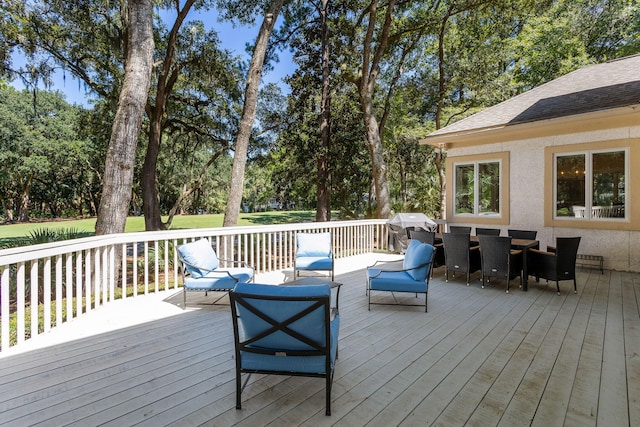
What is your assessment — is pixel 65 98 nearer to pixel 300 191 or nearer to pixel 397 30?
pixel 300 191

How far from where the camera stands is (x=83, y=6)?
897cm

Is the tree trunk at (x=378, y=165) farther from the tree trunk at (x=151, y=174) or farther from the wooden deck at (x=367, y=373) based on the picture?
the tree trunk at (x=151, y=174)

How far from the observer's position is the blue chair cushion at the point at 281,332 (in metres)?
2.06

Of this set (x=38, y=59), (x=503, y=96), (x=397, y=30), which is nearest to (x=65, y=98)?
(x=38, y=59)

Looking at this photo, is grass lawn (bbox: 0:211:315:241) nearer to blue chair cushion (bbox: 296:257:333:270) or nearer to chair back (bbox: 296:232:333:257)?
chair back (bbox: 296:232:333:257)

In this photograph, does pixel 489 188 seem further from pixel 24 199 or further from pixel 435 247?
pixel 24 199

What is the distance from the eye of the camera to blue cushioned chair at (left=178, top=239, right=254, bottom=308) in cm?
415

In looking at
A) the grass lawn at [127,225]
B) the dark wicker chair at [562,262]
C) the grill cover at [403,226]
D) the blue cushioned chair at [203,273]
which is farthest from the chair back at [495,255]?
the grass lawn at [127,225]

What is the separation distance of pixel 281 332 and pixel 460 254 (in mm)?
4389

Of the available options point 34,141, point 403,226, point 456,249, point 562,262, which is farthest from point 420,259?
point 34,141

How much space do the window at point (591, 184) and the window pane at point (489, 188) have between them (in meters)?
1.25

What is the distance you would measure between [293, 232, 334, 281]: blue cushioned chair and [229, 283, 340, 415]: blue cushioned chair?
3391 millimetres

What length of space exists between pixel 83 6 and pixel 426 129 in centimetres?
1338

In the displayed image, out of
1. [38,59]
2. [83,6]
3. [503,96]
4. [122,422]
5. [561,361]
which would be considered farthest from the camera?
[503,96]
